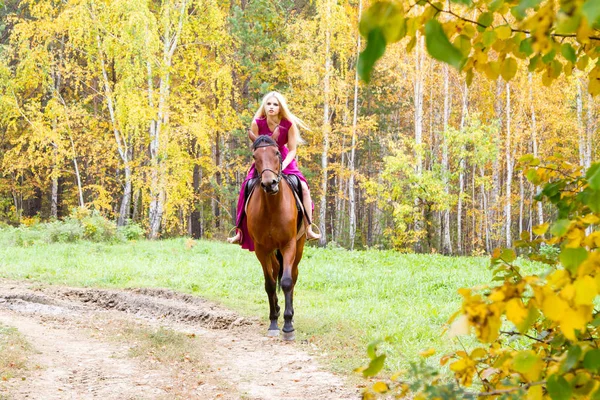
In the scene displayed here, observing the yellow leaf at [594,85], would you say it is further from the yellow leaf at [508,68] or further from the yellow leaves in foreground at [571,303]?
the yellow leaves in foreground at [571,303]

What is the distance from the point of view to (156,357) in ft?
21.4

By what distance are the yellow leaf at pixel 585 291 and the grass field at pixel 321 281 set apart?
12.7 ft

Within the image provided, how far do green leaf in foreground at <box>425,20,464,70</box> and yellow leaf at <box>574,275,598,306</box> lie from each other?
0.47 metres

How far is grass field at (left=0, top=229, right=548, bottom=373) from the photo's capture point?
726 centimetres

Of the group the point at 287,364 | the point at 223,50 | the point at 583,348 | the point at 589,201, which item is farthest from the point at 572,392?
the point at 223,50

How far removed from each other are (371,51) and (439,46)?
0.55ft

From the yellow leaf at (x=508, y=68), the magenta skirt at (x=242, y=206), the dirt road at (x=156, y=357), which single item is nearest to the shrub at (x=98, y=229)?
the dirt road at (x=156, y=357)

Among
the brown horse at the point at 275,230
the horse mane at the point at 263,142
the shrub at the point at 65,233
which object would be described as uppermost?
the horse mane at the point at 263,142

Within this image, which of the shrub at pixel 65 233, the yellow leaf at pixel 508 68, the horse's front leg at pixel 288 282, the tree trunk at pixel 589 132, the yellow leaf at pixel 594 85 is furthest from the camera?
the tree trunk at pixel 589 132

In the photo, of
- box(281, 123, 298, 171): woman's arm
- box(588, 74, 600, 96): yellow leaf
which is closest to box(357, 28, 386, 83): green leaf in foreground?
box(588, 74, 600, 96): yellow leaf

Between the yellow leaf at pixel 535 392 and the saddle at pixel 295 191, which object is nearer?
the yellow leaf at pixel 535 392

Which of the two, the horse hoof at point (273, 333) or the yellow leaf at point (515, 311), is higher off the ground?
the yellow leaf at point (515, 311)

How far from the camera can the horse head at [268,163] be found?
6.82m

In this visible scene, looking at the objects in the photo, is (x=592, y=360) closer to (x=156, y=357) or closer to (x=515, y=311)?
(x=515, y=311)
